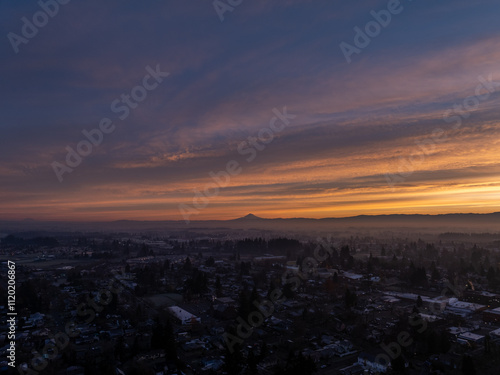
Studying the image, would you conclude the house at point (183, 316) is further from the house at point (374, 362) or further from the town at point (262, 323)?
the house at point (374, 362)

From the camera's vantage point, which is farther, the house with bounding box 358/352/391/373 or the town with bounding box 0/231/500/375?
the town with bounding box 0/231/500/375

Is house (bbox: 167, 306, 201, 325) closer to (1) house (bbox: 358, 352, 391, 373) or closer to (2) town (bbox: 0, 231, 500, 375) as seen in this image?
(2) town (bbox: 0, 231, 500, 375)

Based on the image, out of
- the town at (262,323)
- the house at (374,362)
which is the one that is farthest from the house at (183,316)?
the house at (374,362)

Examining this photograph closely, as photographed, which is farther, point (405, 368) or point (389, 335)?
point (389, 335)

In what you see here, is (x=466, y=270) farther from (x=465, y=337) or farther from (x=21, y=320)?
(x=21, y=320)

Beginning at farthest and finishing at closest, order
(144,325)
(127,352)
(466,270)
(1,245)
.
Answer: (1,245) → (466,270) → (144,325) → (127,352)

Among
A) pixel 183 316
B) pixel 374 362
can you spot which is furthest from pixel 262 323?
pixel 374 362

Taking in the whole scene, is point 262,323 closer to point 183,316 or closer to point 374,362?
point 183,316

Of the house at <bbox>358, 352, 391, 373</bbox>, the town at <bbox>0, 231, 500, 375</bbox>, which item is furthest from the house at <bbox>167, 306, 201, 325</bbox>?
the house at <bbox>358, 352, 391, 373</bbox>

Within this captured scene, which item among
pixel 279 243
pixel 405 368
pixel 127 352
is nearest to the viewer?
pixel 405 368

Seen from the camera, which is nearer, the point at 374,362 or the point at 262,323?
the point at 374,362

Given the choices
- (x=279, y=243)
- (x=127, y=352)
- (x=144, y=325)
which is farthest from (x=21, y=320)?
(x=279, y=243)
